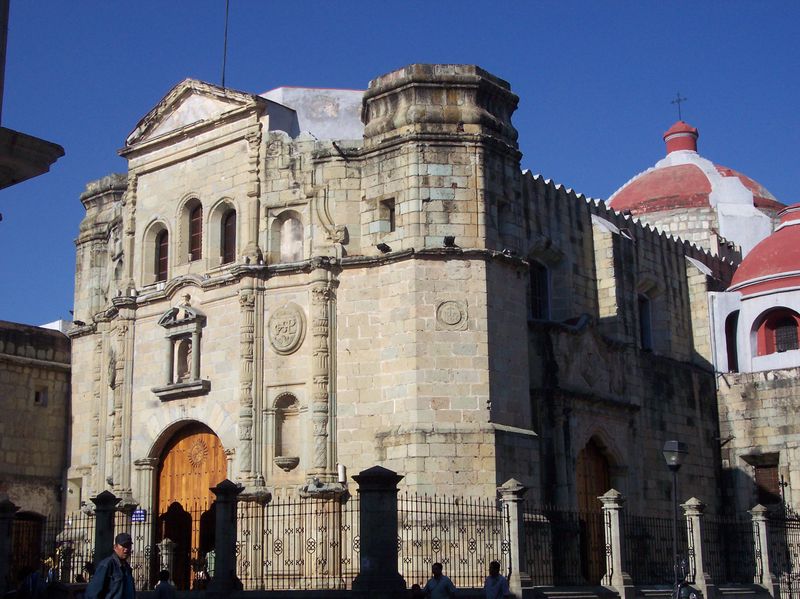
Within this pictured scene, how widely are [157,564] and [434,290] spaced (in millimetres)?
7596

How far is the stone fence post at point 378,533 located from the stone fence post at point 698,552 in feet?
25.5

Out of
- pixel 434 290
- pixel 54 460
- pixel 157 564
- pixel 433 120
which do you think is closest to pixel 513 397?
pixel 434 290

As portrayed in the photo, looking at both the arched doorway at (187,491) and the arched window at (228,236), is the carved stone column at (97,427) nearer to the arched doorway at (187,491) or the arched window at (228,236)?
the arched doorway at (187,491)

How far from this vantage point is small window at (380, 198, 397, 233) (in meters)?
22.5

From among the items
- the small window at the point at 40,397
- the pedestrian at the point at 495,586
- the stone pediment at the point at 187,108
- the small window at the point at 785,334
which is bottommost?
the pedestrian at the point at 495,586

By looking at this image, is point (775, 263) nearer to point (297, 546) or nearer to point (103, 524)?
point (297, 546)

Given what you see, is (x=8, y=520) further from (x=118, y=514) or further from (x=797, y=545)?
(x=797, y=545)

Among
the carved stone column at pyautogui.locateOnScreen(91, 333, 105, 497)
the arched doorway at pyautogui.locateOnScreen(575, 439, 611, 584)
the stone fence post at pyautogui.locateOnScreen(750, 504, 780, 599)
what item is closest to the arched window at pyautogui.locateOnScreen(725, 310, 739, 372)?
the arched doorway at pyautogui.locateOnScreen(575, 439, 611, 584)

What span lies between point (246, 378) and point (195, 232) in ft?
13.1

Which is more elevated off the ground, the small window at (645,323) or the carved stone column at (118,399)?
the small window at (645,323)

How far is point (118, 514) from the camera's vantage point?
79.0 feet

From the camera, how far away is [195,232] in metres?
24.9

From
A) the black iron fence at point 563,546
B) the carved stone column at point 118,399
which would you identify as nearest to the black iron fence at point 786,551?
the black iron fence at point 563,546

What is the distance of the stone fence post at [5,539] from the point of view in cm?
1884
